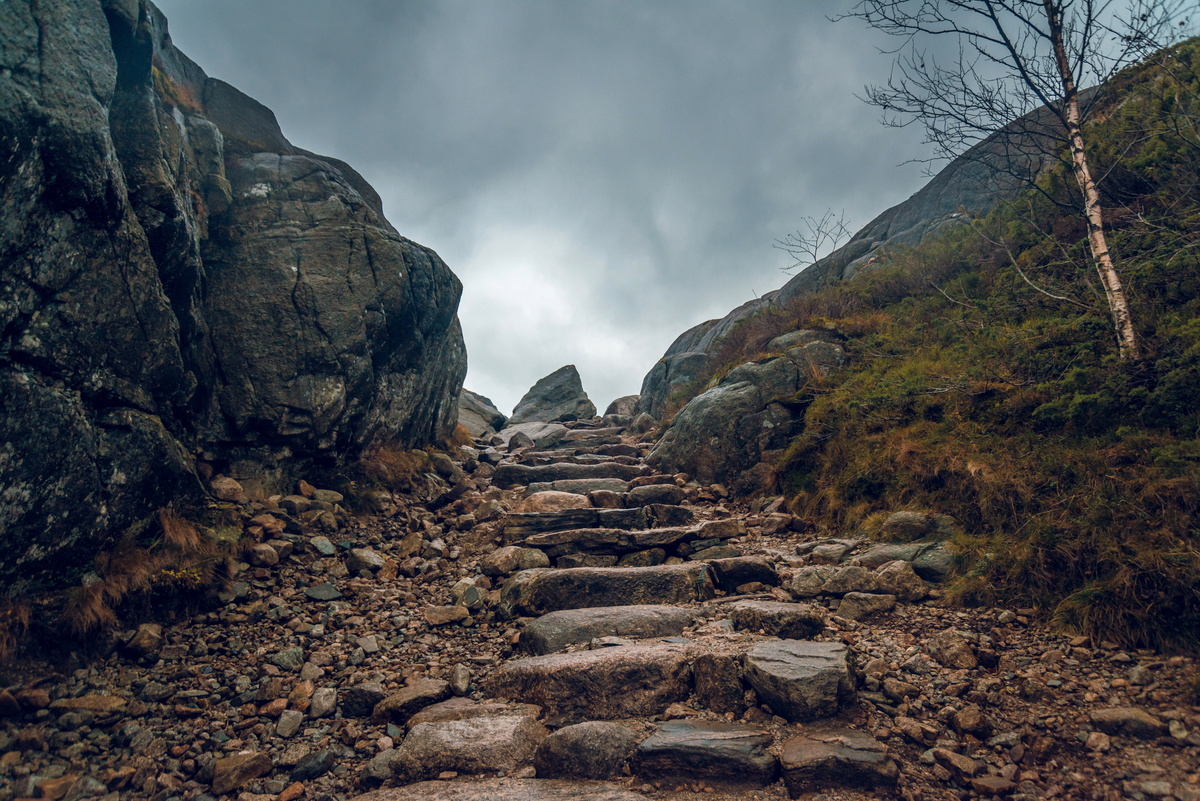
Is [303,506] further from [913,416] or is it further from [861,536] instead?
[913,416]

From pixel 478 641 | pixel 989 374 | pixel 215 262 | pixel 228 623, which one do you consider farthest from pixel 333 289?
pixel 989 374

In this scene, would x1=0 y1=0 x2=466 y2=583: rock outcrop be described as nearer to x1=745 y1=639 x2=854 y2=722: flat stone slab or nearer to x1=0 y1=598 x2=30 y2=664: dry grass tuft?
x1=0 y1=598 x2=30 y2=664: dry grass tuft

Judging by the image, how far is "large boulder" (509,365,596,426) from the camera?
1230 inches

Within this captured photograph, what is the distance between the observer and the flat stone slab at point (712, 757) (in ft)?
11.1

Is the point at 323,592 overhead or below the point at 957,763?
overhead

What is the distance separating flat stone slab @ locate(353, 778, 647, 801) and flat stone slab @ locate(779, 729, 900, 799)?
0.99 metres

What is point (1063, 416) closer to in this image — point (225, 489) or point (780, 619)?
point (780, 619)

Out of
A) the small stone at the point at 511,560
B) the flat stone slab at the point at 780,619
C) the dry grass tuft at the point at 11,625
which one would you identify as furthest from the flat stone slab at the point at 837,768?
the dry grass tuft at the point at 11,625

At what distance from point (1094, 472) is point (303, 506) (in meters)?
9.42

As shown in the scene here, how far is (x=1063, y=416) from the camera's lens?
19.1 ft

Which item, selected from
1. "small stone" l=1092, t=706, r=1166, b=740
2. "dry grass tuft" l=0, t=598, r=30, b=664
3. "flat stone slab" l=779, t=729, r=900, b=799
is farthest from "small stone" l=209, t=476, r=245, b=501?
"small stone" l=1092, t=706, r=1166, b=740

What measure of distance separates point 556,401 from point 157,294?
26463mm

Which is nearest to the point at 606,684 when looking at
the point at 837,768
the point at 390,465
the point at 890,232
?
the point at 837,768

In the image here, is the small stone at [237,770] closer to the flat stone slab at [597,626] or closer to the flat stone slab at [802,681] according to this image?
the flat stone slab at [597,626]
